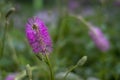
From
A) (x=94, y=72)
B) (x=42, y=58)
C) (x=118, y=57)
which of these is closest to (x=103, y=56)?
(x=94, y=72)

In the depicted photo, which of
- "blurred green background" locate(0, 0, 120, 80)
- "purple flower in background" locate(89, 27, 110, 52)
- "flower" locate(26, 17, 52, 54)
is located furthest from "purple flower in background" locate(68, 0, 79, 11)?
"flower" locate(26, 17, 52, 54)

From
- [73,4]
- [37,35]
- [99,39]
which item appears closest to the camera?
[37,35]

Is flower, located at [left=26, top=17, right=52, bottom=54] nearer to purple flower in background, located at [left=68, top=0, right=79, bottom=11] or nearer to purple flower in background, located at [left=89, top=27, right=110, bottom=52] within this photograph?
purple flower in background, located at [left=89, top=27, right=110, bottom=52]

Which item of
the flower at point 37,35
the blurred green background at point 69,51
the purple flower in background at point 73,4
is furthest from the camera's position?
the purple flower in background at point 73,4

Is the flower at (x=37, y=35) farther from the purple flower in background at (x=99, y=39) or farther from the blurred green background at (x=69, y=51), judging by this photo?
the purple flower in background at (x=99, y=39)

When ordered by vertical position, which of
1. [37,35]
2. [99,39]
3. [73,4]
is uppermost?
[73,4]

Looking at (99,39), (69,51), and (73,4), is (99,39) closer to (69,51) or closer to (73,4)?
(69,51)

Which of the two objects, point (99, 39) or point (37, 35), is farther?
point (99, 39)

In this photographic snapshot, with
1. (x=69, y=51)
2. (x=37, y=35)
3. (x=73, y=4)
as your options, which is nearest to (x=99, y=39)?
(x=69, y=51)

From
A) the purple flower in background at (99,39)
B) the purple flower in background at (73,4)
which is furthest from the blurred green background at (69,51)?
the purple flower in background at (73,4)
